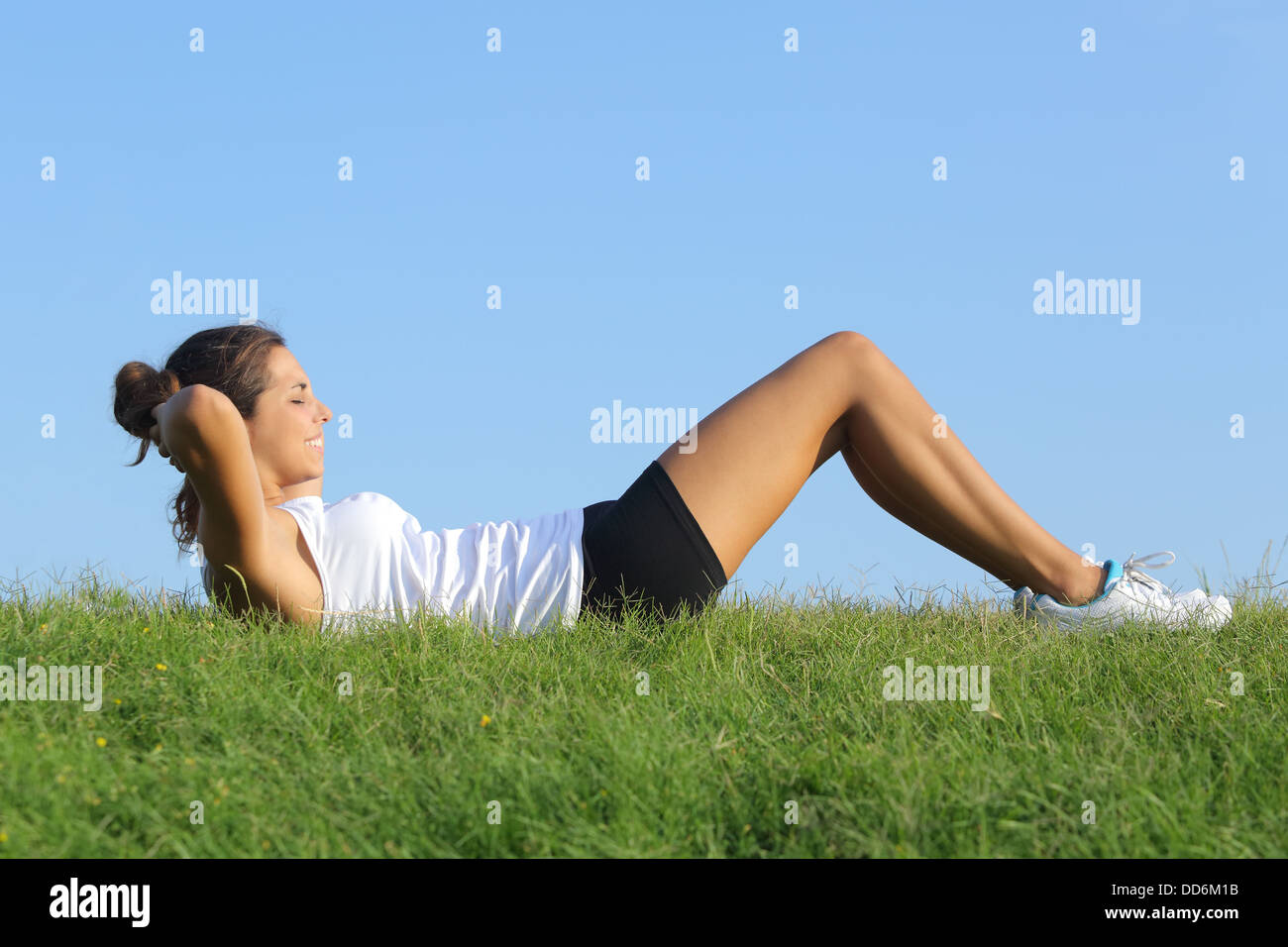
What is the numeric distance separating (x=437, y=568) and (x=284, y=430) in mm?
892

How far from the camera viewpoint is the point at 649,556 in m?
3.66

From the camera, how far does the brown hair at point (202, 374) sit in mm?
3982

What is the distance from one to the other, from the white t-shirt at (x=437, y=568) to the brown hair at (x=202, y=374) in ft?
2.04

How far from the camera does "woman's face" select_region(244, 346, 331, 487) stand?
403 centimetres

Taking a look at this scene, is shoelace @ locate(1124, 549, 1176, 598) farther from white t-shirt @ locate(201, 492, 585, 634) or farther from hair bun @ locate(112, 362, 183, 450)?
hair bun @ locate(112, 362, 183, 450)

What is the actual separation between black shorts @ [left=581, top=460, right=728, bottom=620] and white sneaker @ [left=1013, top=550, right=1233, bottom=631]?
137cm

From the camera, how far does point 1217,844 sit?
2.22 m
